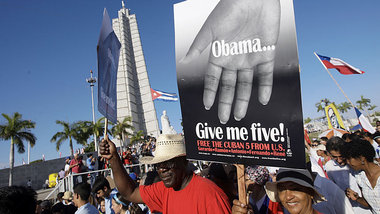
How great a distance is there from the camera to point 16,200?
61.8 inches

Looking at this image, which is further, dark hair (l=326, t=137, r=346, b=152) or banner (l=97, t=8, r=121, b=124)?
dark hair (l=326, t=137, r=346, b=152)

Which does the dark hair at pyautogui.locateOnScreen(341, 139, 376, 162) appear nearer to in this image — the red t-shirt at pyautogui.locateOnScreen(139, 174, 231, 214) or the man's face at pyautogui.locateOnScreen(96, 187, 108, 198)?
the red t-shirt at pyautogui.locateOnScreen(139, 174, 231, 214)

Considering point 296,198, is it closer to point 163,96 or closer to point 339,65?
point 339,65

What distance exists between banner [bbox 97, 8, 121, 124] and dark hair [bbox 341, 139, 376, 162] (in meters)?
2.93

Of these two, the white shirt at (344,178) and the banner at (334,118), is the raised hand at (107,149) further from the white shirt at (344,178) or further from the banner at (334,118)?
the banner at (334,118)

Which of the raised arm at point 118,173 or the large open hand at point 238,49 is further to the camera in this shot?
the raised arm at point 118,173

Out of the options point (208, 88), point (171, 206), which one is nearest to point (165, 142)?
point (171, 206)

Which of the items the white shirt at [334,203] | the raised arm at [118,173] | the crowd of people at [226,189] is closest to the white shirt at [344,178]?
the crowd of people at [226,189]

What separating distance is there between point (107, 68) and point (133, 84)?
185 feet

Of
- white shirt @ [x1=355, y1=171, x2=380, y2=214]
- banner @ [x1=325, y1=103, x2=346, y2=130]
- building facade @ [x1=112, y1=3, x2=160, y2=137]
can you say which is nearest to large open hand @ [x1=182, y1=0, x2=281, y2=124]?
white shirt @ [x1=355, y1=171, x2=380, y2=214]

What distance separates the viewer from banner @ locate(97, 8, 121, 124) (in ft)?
8.16

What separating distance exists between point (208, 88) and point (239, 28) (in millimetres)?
457

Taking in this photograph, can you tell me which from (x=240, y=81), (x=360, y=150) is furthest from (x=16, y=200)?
(x=360, y=150)

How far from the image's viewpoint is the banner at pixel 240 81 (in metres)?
1.34
